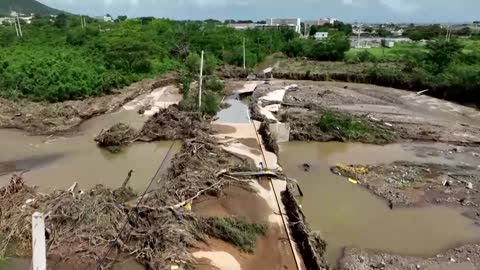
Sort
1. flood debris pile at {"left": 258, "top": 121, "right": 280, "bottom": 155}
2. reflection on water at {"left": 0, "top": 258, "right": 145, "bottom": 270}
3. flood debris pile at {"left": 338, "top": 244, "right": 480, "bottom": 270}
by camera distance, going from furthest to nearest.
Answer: flood debris pile at {"left": 258, "top": 121, "right": 280, "bottom": 155} < flood debris pile at {"left": 338, "top": 244, "right": 480, "bottom": 270} < reflection on water at {"left": 0, "top": 258, "right": 145, "bottom": 270}

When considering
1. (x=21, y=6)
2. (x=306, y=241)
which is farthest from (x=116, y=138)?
(x=21, y=6)

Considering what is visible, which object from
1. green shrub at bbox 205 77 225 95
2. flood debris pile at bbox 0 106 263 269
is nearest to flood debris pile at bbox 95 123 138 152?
flood debris pile at bbox 0 106 263 269

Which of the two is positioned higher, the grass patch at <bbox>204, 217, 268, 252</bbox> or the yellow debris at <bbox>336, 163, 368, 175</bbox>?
the grass patch at <bbox>204, 217, 268, 252</bbox>

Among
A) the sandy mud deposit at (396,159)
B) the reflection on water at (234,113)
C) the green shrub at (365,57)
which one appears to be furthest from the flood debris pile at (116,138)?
the green shrub at (365,57)

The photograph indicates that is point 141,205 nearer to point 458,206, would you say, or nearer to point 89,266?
point 89,266

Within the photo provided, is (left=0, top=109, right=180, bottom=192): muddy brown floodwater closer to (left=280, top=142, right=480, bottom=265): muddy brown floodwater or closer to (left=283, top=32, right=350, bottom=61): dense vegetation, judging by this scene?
(left=280, top=142, right=480, bottom=265): muddy brown floodwater

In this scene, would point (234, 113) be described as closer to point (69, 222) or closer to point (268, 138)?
point (268, 138)
